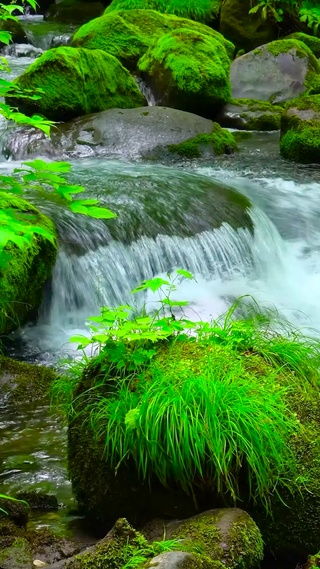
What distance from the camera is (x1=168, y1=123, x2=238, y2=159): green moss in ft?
32.3

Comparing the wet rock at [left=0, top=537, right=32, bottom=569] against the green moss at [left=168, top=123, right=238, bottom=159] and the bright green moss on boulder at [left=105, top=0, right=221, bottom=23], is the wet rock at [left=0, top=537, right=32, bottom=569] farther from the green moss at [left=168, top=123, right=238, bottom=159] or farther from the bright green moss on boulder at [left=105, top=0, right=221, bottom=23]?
the bright green moss on boulder at [left=105, top=0, right=221, bottom=23]

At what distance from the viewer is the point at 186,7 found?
17.2 metres

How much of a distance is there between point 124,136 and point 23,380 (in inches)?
225

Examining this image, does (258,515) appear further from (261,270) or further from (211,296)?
(261,270)

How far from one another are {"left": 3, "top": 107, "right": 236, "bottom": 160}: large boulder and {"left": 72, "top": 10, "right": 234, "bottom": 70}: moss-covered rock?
9.18 feet

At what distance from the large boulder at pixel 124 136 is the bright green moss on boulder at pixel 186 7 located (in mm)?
7728

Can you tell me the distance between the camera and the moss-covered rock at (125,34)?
12.7 m

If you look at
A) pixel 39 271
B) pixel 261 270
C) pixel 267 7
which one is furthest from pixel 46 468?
pixel 267 7

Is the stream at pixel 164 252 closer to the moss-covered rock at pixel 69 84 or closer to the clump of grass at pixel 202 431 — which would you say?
the clump of grass at pixel 202 431

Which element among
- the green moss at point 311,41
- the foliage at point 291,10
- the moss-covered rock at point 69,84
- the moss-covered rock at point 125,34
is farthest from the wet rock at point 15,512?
the foliage at point 291,10

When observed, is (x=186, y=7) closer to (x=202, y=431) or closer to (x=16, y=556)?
(x=202, y=431)

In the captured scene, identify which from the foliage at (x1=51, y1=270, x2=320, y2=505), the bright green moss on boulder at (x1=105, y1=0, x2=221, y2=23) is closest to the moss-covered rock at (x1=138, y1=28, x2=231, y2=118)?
the bright green moss on boulder at (x1=105, y1=0, x2=221, y2=23)

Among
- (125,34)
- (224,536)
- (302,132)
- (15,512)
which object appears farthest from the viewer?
(125,34)

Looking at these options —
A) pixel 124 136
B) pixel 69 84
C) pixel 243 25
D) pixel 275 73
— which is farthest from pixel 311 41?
pixel 124 136
